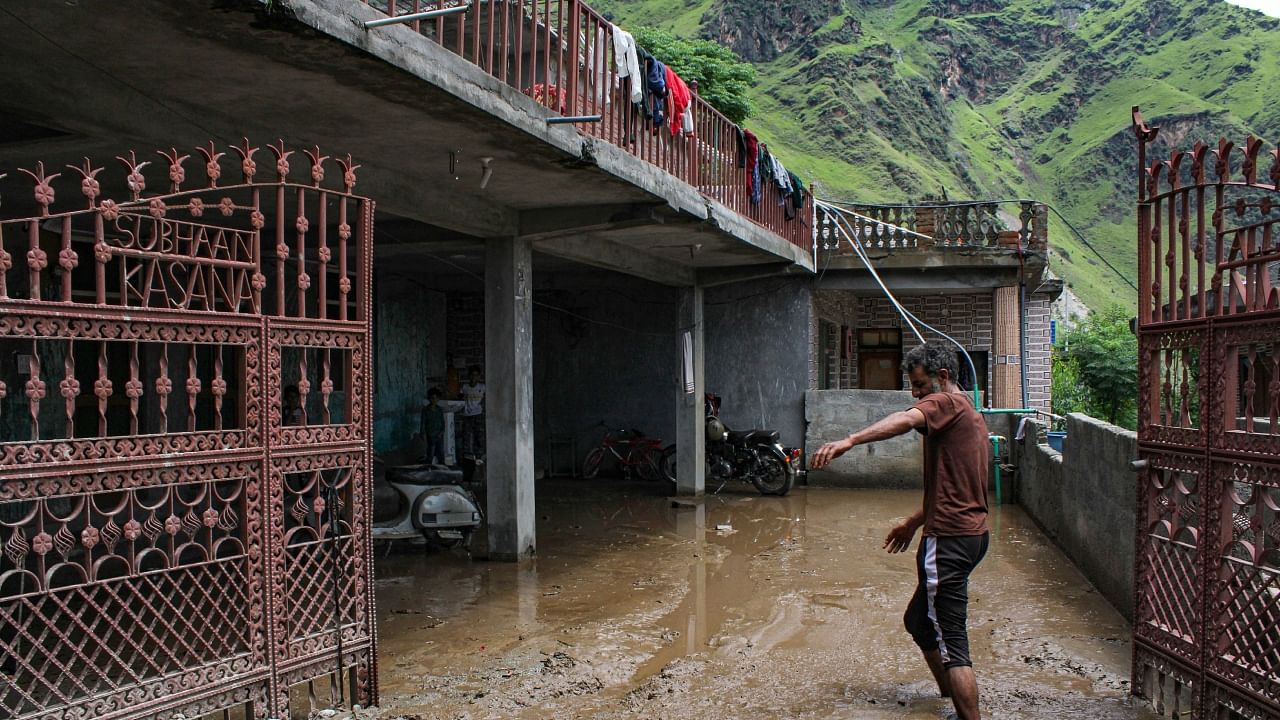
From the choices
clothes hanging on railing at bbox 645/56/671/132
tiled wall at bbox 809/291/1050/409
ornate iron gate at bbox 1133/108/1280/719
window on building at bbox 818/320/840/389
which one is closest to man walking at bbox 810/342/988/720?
ornate iron gate at bbox 1133/108/1280/719

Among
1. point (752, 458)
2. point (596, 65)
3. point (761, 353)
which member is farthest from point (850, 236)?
point (596, 65)

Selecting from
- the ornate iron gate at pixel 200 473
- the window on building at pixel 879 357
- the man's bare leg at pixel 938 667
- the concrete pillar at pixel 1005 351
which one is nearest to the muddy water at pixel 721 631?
the man's bare leg at pixel 938 667

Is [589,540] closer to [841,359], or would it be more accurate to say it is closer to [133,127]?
[133,127]

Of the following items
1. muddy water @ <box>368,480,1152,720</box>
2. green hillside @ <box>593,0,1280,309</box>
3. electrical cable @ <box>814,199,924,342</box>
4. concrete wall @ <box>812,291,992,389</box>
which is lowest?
muddy water @ <box>368,480,1152,720</box>

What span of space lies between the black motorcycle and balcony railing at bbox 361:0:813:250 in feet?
10.3

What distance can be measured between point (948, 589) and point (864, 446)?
10920 mm

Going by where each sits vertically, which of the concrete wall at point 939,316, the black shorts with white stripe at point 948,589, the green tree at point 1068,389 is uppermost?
the concrete wall at point 939,316

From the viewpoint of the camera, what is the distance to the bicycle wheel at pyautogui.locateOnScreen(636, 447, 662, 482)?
16500mm

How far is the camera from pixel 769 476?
48.9ft

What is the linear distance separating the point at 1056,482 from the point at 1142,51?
6489 centimetres

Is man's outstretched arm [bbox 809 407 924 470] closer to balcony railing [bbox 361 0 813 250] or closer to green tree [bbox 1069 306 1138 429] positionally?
balcony railing [bbox 361 0 813 250]

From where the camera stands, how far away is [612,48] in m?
8.19

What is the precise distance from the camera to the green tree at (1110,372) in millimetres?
22000

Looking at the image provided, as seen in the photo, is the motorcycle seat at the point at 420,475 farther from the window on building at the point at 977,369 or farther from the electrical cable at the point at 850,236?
the window on building at the point at 977,369
